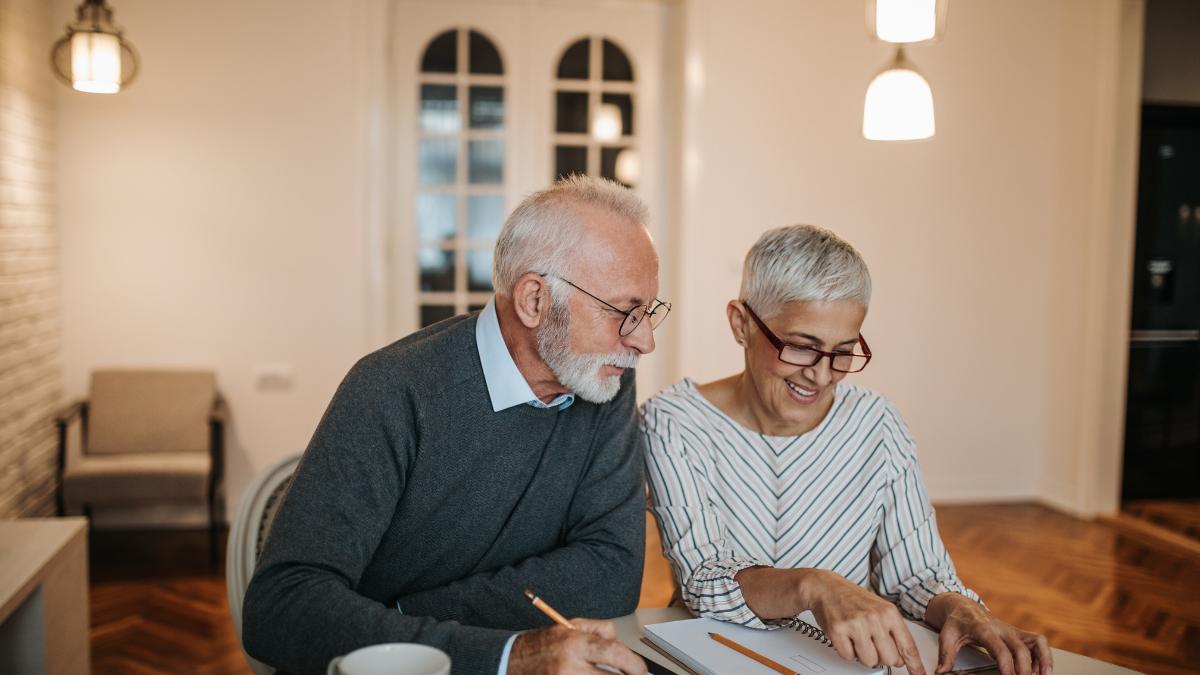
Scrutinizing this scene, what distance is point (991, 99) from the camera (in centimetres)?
539

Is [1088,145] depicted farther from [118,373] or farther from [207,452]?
[118,373]

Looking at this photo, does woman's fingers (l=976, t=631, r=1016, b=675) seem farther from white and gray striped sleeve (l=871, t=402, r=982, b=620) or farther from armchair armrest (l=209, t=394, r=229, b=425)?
armchair armrest (l=209, t=394, r=229, b=425)

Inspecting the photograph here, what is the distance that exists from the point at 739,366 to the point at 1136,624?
2.43 metres

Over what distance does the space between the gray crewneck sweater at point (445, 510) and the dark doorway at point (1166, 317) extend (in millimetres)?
5085

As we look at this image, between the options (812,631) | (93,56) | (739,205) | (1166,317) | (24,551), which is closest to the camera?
(812,631)

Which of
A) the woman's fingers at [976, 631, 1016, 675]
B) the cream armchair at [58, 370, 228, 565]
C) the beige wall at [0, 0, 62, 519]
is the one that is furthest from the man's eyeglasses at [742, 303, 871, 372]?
the beige wall at [0, 0, 62, 519]

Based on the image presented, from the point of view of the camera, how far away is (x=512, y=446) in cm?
149

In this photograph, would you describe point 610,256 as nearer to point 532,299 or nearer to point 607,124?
point 532,299

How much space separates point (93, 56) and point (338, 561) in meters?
3.71

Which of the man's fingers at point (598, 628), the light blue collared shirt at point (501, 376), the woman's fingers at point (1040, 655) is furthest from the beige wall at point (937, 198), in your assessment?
the man's fingers at point (598, 628)

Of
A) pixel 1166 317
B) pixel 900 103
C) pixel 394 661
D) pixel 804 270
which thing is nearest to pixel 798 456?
pixel 804 270

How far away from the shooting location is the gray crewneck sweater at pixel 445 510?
1.23m

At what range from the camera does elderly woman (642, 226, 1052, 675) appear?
1.60m

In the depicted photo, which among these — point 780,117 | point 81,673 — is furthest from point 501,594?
point 780,117
